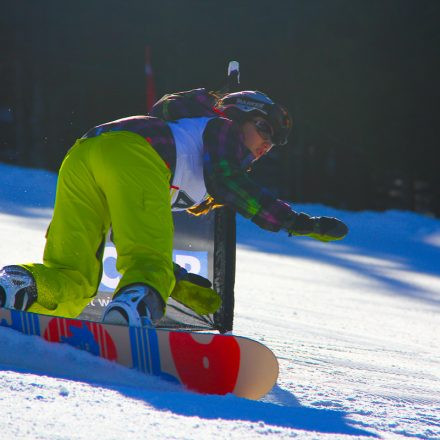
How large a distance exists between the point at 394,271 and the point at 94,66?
716 centimetres

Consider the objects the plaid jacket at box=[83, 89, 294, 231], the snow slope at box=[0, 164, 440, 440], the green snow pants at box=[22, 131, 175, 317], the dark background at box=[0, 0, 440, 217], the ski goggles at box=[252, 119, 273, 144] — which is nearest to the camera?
the snow slope at box=[0, 164, 440, 440]

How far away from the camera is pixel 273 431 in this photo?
1.96 meters

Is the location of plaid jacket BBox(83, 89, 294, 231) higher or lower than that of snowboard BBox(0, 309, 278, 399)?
higher

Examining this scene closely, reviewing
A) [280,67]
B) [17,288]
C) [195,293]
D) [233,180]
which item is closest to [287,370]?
[195,293]

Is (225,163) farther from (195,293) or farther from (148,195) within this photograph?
(195,293)

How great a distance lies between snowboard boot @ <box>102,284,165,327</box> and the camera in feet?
8.22

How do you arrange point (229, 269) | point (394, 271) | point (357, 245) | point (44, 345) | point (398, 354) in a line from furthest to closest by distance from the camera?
point (357, 245) < point (394, 271) < point (398, 354) < point (229, 269) < point (44, 345)

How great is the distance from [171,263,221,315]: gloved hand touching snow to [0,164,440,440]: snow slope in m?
0.33

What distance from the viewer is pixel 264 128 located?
3.07 metres

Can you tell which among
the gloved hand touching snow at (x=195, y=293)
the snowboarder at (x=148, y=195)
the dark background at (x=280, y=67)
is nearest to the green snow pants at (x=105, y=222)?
the snowboarder at (x=148, y=195)

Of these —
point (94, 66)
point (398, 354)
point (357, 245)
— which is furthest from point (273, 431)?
point (94, 66)

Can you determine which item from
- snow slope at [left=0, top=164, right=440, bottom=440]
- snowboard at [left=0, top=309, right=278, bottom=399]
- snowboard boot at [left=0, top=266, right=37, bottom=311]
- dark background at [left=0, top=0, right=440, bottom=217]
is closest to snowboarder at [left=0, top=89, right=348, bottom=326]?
snowboard boot at [left=0, top=266, right=37, bottom=311]

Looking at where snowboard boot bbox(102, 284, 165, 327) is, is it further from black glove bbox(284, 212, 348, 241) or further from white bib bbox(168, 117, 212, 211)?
black glove bbox(284, 212, 348, 241)

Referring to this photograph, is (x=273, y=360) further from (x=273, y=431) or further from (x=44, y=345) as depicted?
(x=44, y=345)
